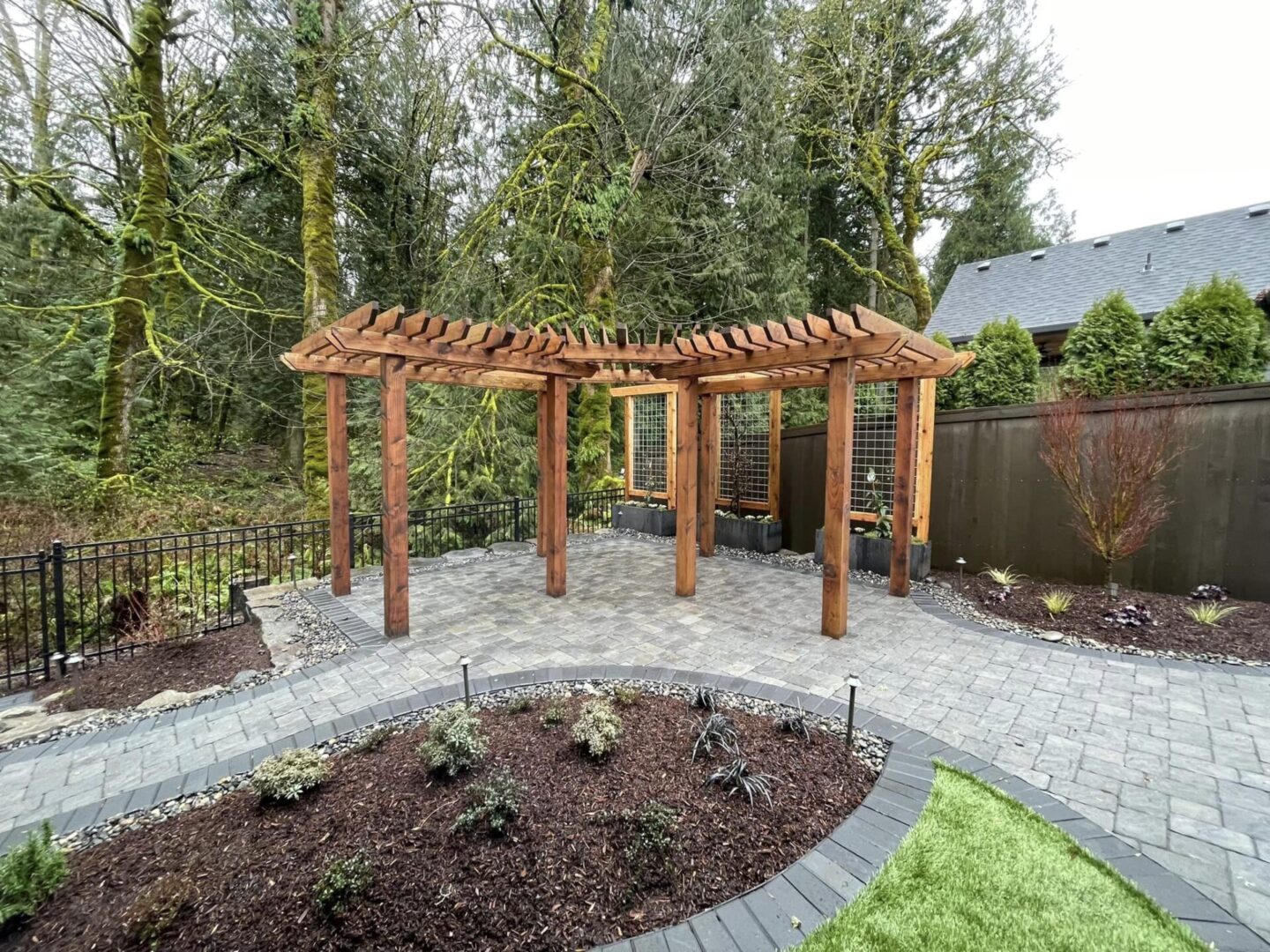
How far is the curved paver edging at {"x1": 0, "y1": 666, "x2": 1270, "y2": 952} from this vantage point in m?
1.76

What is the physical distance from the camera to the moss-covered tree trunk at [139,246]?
745 cm

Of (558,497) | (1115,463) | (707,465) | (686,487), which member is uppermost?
(1115,463)

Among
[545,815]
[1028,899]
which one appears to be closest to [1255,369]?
[1028,899]

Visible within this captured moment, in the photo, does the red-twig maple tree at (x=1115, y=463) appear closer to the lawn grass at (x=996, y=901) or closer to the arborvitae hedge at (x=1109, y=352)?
the arborvitae hedge at (x=1109, y=352)

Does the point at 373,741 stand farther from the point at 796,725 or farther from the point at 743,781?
the point at 796,725

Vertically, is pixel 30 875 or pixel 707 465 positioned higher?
pixel 707 465

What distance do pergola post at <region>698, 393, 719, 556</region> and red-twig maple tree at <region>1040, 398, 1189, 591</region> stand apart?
3.52 metres

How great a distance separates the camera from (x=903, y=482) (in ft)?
18.0

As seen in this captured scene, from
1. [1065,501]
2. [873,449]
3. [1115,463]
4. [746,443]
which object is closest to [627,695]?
[1115,463]

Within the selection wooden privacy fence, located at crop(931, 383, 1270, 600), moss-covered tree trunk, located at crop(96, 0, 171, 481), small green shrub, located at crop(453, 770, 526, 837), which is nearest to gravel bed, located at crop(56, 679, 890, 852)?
small green shrub, located at crop(453, 770, 526, 837)

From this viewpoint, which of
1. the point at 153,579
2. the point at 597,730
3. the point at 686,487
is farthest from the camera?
the point at 153,579

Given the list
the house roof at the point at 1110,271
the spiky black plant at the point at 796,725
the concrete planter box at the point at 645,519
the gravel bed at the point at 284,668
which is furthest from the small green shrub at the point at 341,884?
the house roof at the point at 1110,271

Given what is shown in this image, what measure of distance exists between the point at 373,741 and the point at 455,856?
102 centimetres

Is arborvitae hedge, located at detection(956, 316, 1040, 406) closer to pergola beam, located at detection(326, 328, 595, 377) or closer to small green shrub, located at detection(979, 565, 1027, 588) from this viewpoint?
small green shrub, located at detection(979, 565, 1027, 588)
